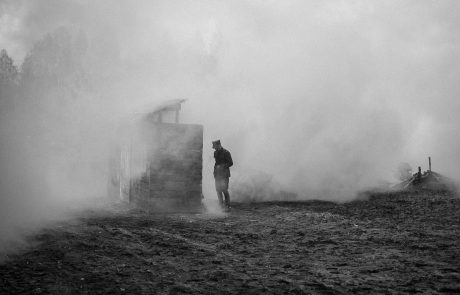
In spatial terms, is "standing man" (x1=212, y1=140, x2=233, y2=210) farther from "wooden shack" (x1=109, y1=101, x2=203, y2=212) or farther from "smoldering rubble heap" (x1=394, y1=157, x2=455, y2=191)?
"smoldering rubble heap" (x1=394, y1=157, x2=455, y2=191)

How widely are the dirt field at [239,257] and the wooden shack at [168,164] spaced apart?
1290mm

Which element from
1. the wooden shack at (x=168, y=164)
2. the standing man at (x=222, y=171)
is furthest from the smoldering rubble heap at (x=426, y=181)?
the wooden shack at (x=168, y=164)

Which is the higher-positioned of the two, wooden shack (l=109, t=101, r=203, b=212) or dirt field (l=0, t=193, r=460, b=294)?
wooden shack (l=109, t=101, r=203, b=212)

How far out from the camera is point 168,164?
1123 centimetres

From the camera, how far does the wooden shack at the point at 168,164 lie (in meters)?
11.1

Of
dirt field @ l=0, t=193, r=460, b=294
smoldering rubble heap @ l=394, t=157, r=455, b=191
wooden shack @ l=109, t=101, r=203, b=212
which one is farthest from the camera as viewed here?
smoldering rubble heap @ l=394, t=157, r=455, b=191

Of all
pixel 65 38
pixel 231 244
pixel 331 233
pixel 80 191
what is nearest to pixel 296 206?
pixel 331 233

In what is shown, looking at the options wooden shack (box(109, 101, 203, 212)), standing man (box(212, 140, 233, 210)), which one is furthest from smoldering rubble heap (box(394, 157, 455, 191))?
wooden shack (box(109, 101, 203, 212))

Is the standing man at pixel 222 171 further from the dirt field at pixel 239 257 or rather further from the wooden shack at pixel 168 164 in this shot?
the dirt field at pixel 239 257

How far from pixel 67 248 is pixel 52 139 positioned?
17775 mm

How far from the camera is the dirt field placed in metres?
4.45

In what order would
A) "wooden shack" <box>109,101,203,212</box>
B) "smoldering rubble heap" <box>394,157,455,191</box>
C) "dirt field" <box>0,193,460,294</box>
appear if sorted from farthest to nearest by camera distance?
"smoldering rubble heap" <box>394,157,455,191</box> < "wooden shack" <box>109,101,203,212</box> < "dirt field" <box>0,193,460,294</box>

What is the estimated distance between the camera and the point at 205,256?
5.99 meters

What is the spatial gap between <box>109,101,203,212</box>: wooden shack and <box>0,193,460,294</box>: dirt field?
1290 millimetres
